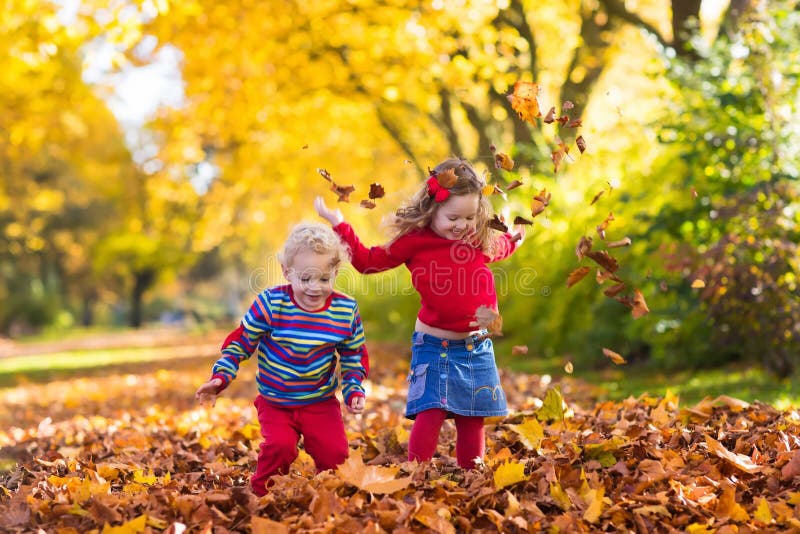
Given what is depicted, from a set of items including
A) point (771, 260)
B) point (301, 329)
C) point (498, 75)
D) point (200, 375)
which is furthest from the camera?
point (498, 75)

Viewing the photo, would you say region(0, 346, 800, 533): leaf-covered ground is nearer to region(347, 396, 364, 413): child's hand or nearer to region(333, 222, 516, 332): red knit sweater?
region(347, 396, 364, 413): child's hand

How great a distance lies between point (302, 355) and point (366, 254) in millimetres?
551

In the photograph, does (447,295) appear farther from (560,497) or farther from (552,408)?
(552,408)

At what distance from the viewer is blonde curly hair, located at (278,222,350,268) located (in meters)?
3.68

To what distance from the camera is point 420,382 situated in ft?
12.8

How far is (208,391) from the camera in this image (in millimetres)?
3674

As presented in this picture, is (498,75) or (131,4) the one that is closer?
(131,4)

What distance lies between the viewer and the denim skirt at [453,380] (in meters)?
3.87

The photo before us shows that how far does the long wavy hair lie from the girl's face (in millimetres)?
23

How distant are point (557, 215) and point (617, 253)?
4.73 feet

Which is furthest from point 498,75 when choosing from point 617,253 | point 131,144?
point 131,144

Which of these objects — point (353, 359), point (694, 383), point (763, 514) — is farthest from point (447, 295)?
point (694, 383)

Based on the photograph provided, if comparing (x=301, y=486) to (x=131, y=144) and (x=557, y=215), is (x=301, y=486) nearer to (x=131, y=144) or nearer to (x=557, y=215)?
(x=557, y=215)

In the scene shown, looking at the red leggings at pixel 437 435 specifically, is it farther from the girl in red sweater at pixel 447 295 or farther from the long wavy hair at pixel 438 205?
the long wavy hair at pixel 438 205
